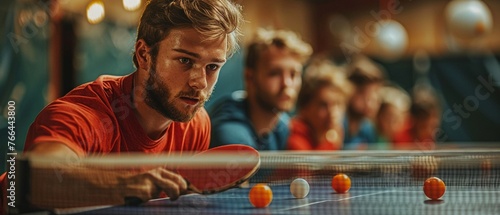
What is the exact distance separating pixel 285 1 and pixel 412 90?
68.5 inches

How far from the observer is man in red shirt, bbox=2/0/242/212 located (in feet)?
6.58

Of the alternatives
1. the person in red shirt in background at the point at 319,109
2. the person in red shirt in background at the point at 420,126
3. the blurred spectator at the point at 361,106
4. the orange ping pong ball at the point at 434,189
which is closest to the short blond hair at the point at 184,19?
the orange ping pong ball at the point at 434,189

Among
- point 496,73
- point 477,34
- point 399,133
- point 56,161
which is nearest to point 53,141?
point 56,161

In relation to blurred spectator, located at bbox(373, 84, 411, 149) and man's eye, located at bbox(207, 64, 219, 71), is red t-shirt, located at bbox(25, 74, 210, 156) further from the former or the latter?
blurred spectator, located at bbox(373, 84, 411, 149)

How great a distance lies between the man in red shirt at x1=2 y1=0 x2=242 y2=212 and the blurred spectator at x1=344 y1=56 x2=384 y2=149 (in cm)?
379

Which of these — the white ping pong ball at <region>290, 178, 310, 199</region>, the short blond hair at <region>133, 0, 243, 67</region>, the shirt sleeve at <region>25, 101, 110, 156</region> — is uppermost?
the short blond hair at <region>133, 0, 243, 67</region>

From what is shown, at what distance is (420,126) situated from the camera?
22.3 ft

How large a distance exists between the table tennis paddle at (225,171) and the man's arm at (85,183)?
23 cm

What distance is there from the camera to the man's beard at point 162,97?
2260 mm

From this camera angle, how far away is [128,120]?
7.36 feet

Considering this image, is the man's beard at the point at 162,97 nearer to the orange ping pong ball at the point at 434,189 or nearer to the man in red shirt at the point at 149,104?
the man in red shirt at the point at 149,104

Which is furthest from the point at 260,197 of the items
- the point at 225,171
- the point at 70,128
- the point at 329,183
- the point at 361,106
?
the point at 361,106

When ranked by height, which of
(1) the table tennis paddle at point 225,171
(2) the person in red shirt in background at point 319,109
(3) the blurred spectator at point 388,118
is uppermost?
(3) the blurred spectator at point 388,118

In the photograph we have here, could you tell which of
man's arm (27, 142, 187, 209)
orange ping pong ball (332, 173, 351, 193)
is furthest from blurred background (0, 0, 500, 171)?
orange ping pong ball (332, 173, 351, 193)
